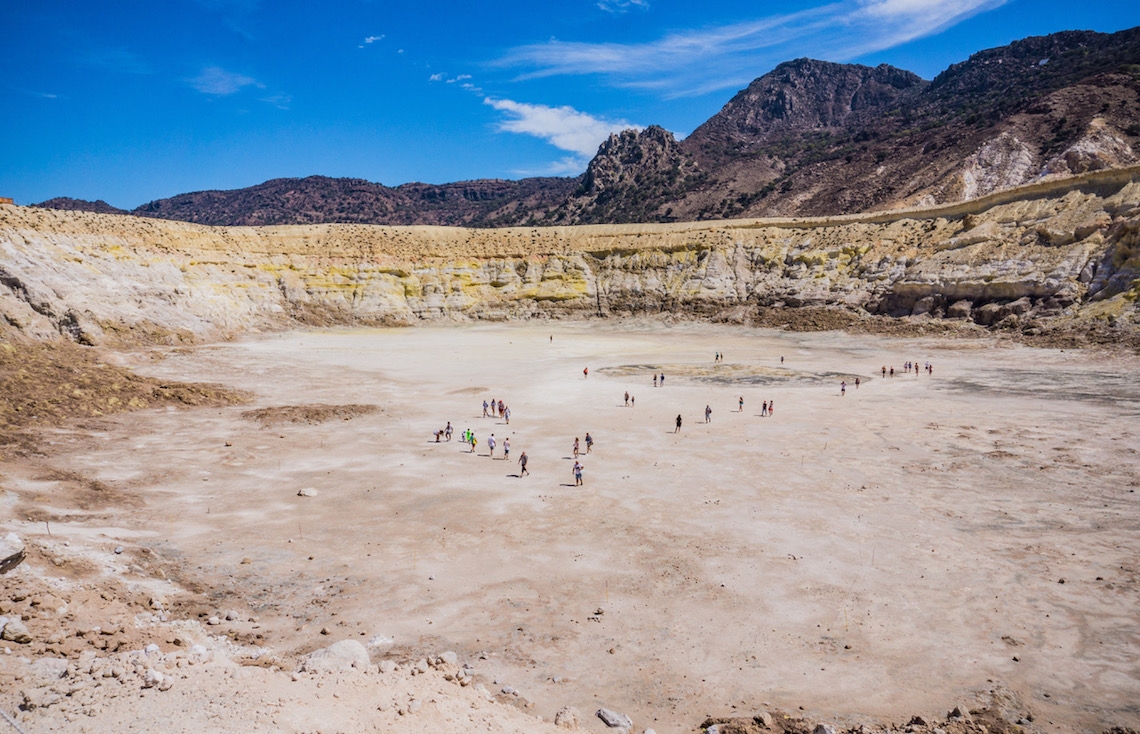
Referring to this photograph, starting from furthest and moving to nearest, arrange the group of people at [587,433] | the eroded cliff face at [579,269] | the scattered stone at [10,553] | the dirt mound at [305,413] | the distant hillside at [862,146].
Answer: the distant hillside at [862,146] < the eroded cliff face at [579,269] < the dirt mound at [305,413] < the group of people at [587,433] < the scattered stone at [10,553]

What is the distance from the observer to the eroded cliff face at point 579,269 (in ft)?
142

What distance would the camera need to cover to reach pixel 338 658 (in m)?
8.58

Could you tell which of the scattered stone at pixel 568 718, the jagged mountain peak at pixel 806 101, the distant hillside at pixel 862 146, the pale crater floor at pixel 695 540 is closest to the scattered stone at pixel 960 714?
the pale crater floor at pixel 695 540

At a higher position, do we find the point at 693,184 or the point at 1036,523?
the point at 693,184

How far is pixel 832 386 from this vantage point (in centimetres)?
3334

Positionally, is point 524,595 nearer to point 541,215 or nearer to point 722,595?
point 722,595

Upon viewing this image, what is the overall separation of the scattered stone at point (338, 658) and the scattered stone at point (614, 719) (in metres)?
3.19

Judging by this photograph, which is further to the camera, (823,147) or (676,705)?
(823,147)

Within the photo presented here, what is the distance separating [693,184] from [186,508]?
130165 mm

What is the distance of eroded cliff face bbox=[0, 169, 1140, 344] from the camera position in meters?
43.2

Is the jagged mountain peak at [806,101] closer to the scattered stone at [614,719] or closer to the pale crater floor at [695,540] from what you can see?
the pale crater floor at [695,540]

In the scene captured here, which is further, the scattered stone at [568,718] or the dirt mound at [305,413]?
the dirt mound at [305,413]

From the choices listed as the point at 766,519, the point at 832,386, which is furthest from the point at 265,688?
the point at 832,386

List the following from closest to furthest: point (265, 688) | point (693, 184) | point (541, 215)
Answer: point (265, 688)
point (693, 184)
point (541, 215)
